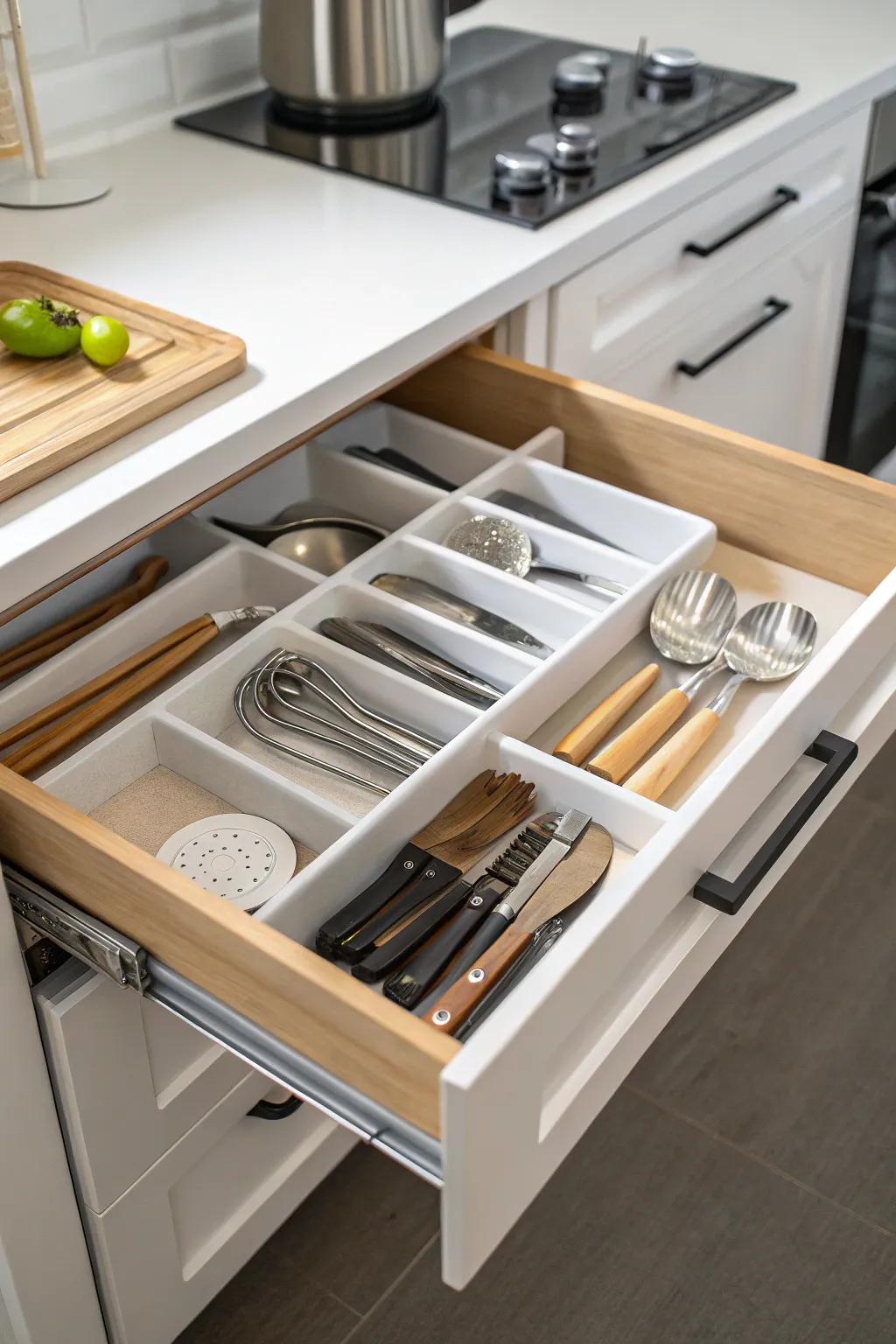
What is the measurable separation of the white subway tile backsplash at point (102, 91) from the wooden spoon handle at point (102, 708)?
72 cm

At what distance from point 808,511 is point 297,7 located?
0.81 m

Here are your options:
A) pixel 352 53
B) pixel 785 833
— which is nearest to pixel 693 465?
pixel 785 833

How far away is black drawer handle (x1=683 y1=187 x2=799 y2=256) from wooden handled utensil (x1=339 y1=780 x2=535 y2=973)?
A: 0.81 metres

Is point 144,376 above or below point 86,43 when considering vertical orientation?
below

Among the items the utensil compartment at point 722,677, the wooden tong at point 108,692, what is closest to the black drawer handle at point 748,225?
the utensil compartment at point 722,677

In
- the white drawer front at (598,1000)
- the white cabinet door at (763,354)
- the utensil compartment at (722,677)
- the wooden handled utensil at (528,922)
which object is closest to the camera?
the white drawer front at (598,1000)

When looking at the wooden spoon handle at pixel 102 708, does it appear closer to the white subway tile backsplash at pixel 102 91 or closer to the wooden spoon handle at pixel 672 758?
the wooden spoon handle at pixel 672 758

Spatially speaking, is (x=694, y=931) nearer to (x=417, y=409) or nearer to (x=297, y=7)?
(x=417, y=409)

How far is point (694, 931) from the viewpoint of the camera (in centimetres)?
86

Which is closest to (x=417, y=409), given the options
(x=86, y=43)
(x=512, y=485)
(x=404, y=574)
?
(x=512, y=485)

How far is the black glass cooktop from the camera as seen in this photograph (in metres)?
1.37

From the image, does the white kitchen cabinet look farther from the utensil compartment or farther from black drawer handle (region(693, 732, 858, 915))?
black drawer handle (region(693, 732, 858, 915))

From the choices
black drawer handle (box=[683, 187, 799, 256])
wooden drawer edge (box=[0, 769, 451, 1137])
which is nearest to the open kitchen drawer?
wooden drawer edge (box=[0, 769, 451, 1137])

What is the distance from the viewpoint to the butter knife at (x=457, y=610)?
1.07 meters
